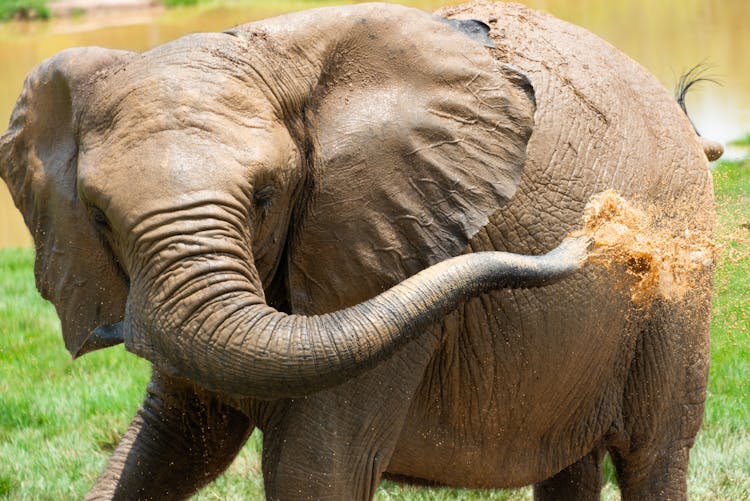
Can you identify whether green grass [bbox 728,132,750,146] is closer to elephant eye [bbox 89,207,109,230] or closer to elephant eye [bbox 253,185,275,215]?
elephant eye [bbox 253,185,275,215]

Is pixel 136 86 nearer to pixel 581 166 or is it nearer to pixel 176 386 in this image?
pixel 176 386

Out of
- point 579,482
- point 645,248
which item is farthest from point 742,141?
Result: point 645,248

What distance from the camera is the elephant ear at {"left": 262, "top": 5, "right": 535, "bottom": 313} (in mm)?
3445

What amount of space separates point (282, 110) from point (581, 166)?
102cm

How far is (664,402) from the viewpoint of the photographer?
14.5 ft

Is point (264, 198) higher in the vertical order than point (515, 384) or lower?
higher

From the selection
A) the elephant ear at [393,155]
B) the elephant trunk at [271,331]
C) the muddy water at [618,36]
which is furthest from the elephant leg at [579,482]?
the muddy water at [618,36]

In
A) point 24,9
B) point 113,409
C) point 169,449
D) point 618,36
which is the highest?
point 169,449

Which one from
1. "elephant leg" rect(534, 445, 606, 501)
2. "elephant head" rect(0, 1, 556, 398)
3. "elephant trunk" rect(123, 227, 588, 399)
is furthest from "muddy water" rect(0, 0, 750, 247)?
"elephant trunk" rect(123, 227, 588, 399)

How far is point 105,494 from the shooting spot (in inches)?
168

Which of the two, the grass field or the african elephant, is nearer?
the african elephant

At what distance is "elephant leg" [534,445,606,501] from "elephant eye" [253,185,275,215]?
1925 mm

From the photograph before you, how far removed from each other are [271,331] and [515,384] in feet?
3.91

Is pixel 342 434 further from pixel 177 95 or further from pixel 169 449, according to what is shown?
pixel 177 95
